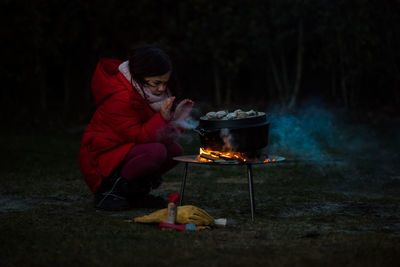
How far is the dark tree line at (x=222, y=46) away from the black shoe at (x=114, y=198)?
8.22 metres

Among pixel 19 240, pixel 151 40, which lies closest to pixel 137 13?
pixel 151 40

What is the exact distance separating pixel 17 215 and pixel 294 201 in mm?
2419

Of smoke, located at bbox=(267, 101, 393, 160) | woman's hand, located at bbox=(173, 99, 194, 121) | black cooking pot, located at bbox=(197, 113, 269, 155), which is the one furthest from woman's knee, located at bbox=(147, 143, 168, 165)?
smoke, located at bbox=(267, 101, 393, 160)

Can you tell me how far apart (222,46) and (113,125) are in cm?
946

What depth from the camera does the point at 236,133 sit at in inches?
171

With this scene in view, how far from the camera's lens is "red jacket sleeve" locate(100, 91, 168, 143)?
4.58m

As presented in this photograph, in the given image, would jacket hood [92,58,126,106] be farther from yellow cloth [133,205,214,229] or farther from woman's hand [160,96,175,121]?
yellow cloth [133,205,214,229]

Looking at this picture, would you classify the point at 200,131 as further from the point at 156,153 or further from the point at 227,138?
the point at 156,153

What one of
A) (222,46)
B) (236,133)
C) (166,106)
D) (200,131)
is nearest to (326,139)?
(222,46)

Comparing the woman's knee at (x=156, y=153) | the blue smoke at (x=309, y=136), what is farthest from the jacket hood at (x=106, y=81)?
the blue smoke at (x=309, y=136)

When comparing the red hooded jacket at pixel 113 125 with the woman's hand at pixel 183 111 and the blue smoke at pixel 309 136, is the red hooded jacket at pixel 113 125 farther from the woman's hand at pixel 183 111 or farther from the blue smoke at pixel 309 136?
the blue smoke at pixel 309 136

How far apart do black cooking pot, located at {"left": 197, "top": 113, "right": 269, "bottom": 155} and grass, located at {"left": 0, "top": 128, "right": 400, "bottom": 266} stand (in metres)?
0.58

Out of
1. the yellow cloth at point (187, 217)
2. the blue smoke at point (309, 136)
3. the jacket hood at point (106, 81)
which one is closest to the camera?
the yellow cloth at point (187, 217)

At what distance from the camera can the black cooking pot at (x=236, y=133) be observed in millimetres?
4336
